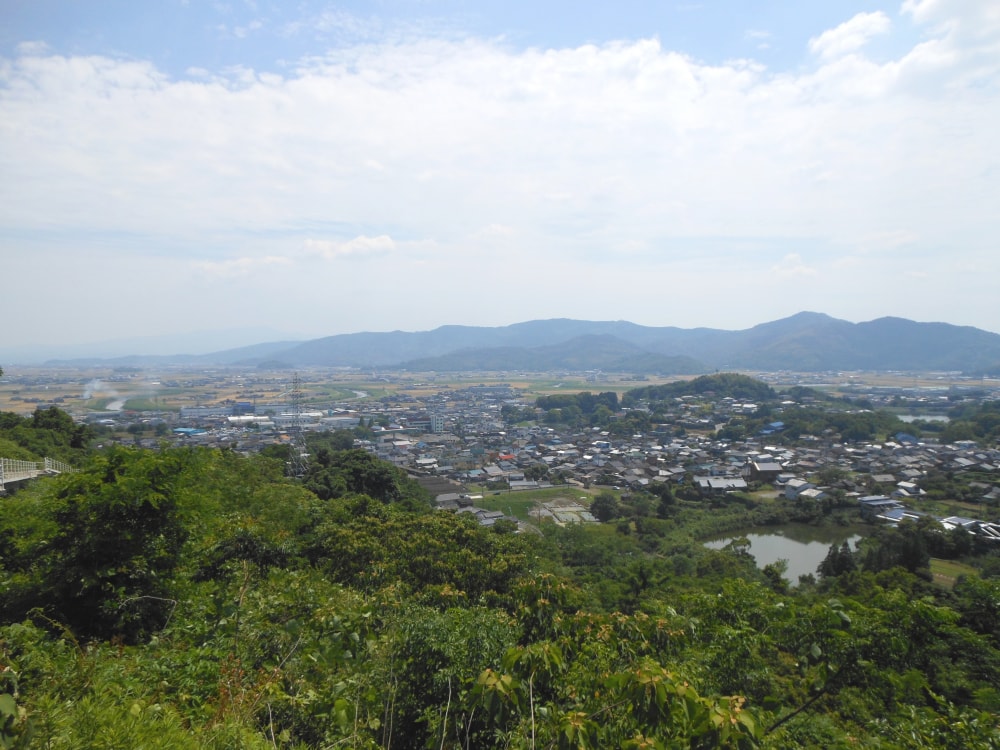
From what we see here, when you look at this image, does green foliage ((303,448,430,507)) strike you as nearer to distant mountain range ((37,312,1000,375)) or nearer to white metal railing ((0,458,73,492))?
white metal railing ((0,458,73,492))

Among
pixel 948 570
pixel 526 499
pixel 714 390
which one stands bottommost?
pixel 526 499

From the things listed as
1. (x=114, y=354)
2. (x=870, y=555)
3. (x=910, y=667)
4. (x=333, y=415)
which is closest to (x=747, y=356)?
(x=333, y=415)

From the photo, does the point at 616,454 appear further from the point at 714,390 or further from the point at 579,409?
the point at 714,390

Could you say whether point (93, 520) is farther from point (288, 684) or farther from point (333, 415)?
point (333, 415)

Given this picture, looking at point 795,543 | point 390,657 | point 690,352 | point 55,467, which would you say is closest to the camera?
point 390,657

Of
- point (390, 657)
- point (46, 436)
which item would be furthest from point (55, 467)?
point (390, 657)

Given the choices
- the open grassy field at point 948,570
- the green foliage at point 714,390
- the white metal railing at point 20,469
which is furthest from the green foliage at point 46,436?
the green foliage at point 714,390
